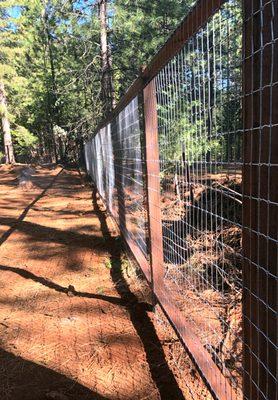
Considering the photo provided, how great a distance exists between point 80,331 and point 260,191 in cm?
296

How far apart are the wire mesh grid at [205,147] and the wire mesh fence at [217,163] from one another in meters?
0.01

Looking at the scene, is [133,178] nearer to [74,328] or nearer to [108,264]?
[108,264]

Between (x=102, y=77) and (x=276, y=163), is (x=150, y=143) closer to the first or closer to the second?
(x=276, y=163)

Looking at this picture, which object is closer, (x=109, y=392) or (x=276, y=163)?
(x=276, y=163)

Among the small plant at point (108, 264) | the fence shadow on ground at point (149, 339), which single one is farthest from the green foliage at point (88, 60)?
the small plant at point (108, 264)

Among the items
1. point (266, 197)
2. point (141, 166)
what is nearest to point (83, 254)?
point (141, 166)

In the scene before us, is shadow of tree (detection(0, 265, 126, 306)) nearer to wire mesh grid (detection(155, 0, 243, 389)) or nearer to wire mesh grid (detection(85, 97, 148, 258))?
wire mesh grid (detection(85, 97, 148, 258))

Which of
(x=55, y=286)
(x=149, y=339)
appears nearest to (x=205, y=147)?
(x=149, y=339)

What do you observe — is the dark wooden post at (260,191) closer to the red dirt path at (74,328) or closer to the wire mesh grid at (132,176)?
the red dirt path at (74,328)

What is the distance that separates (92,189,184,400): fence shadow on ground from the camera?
306 centimetres

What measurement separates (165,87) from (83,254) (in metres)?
4.19

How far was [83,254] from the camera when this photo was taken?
22.3 feet

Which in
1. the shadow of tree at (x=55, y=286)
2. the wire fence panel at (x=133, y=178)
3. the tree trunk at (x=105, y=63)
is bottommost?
the shadow of tree at (x=55, y=286)

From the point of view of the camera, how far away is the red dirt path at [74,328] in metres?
3.17
